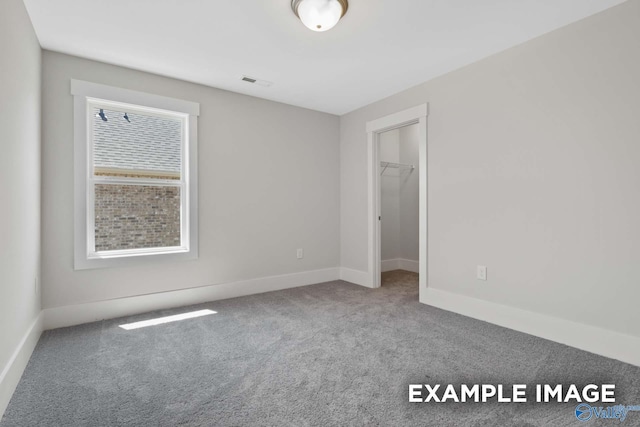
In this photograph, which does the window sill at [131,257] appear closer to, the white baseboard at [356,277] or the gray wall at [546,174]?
the white baseboard at [356,277]

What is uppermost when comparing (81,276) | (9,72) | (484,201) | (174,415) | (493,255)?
(9,72)

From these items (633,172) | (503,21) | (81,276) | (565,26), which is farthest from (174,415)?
(565,26)

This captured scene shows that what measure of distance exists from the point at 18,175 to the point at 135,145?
1.26 metres

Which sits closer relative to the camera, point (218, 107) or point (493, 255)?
point (493, 255)

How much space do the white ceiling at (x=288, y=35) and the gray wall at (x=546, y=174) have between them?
246 mm

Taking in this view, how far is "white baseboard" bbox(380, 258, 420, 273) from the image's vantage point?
5285 mm

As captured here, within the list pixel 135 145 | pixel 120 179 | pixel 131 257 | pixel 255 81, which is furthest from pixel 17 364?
pixel 255 81

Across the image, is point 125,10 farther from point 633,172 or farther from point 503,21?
point 633,172

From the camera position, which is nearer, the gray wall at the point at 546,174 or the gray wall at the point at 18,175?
the gray wall at the point at 18,175

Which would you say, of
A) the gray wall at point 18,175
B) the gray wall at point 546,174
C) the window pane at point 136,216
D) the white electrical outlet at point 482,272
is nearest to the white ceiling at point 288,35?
the gray wall at point 546,174

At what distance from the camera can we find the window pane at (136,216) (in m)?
3.09

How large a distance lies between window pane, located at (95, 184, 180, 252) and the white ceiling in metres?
1.22

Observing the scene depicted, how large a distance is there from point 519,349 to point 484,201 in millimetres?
1271

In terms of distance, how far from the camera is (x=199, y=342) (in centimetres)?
252
